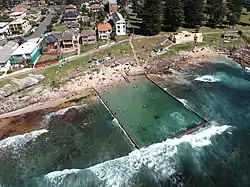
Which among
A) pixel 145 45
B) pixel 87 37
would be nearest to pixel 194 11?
pixel 145 45

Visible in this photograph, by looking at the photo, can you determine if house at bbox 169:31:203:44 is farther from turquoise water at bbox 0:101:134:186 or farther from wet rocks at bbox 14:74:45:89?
wet rocks at bbox 14:74:45:89

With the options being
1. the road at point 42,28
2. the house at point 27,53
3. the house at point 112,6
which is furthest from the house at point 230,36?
the road at point 42,28

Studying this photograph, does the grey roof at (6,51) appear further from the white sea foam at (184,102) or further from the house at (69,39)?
the white sea foam at (184,102)

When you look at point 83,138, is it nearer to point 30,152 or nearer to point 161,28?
point 30,152

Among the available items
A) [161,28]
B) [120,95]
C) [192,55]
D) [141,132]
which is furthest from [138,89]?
[161,28]

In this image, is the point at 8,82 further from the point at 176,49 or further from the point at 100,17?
the point at 100,17
